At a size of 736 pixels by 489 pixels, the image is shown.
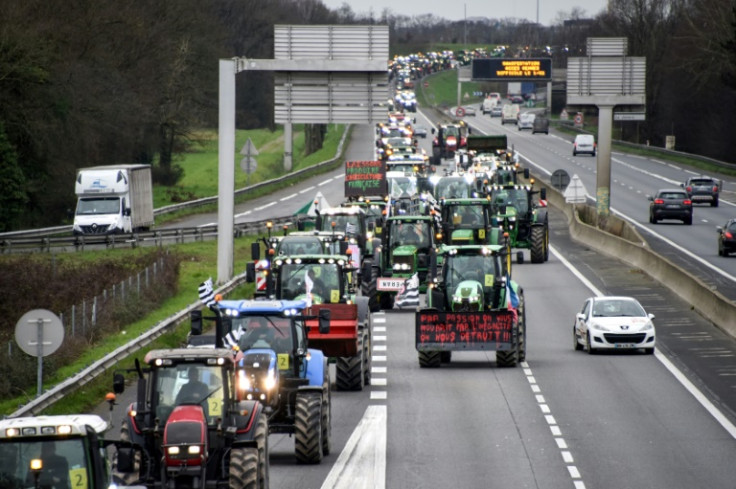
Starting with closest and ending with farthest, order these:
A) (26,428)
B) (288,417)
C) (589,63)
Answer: (26,428) → (288,417) → (589,63)

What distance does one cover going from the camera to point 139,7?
8850 cm

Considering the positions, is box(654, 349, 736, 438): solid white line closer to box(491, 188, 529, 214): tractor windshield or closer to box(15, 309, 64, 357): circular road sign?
box(15, 309, 64, 357): circular road sign

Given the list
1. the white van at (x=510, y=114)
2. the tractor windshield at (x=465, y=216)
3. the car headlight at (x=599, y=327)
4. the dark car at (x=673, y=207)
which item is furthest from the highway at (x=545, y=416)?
the white van at (x=510, y=114)

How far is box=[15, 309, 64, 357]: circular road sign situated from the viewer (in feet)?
71.7

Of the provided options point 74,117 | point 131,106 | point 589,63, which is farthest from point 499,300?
point 131,106

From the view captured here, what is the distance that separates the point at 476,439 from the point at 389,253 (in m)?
17.4

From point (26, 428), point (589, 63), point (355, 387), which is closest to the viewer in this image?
point (26, 428)

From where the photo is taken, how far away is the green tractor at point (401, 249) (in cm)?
4028

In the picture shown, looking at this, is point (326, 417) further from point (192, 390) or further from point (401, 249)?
point (401, 249)

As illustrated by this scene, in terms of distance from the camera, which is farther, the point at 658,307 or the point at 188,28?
the point at 188,28

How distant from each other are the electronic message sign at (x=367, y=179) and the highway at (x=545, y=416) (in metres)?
27.4

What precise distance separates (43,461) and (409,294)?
29.0 meters

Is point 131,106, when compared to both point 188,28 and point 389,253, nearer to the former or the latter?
point 188,28

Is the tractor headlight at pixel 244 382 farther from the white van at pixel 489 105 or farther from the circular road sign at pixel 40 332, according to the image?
the white van at pixel 489 105
